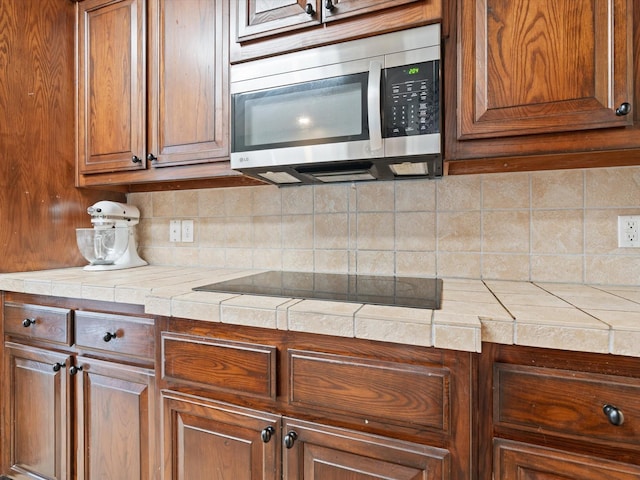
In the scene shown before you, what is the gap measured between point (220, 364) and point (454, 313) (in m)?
0.60

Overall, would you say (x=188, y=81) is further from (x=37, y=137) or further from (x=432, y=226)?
(x=432, y=226)

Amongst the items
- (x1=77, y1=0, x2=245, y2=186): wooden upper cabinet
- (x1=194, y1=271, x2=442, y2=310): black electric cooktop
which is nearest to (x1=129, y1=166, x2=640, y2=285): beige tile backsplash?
(x1=194, y1=271, x2=442, y2=310): black electric cooktop

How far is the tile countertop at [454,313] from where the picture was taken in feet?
2.11

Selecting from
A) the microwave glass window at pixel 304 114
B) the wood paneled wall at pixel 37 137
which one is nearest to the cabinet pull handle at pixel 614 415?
the microwave glass window at pixel 304 114

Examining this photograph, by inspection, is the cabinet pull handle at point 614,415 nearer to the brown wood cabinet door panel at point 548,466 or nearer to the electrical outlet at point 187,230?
the brown wood cabinet door panel at point 548,466

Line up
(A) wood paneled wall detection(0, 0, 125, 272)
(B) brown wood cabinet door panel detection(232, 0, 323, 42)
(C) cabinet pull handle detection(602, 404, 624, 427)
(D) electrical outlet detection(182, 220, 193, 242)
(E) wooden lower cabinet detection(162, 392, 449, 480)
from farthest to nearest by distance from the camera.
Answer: (D) electrical outlet detection(182, 220, 193, 242) < (A) wood paneled wall detection(0, 0, 125, 272) < (B) brown wood cabinet door panel detection(232, 0, 323, 42) < (E) wooden lower cabinet detection(162, 392, 449, 480) < (C) cabinet pull handle detection(602, 404, 624, 427)

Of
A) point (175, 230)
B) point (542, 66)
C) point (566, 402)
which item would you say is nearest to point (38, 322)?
point (175, 230)

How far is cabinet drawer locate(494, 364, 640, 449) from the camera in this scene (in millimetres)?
617

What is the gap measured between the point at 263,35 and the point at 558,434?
133cm

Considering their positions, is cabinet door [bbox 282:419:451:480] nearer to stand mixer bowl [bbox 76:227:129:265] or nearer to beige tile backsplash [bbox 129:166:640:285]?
beige tile backsplash [bbox 129:166:640:285]

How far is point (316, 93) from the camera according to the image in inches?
41.0

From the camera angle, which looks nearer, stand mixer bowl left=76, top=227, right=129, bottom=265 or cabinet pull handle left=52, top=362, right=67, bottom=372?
cabinet pull handle left=52, top=362, right=67, bottom=372

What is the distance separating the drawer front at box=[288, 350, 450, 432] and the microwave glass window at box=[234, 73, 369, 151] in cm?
64

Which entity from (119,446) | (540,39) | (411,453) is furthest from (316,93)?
(119,446)
